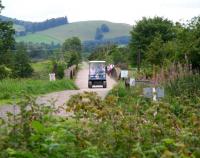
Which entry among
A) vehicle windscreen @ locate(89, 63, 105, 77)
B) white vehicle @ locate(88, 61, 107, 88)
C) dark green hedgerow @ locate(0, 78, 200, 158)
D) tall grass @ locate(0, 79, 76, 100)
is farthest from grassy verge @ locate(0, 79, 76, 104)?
dark green hedgerow @ locate(0, 78, 200, 158)

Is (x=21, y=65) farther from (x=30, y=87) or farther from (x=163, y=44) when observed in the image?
(x=30, y=87)

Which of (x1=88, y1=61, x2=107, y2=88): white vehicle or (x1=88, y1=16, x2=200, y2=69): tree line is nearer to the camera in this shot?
(x1=88, y1=16, x2=200, y2=69): tree line

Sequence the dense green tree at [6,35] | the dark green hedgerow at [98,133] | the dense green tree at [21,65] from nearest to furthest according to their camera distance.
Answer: the dark green hedgerow at [98,133] < the dense green tree at [6,35] < the dense green tree at [21,65]

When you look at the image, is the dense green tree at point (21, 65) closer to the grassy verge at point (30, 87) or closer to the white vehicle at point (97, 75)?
the white vehicle at point (97, 75)

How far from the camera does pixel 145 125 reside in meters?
6.37

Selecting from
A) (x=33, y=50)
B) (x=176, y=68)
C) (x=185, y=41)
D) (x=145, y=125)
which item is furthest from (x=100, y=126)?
(x=33, y=50)

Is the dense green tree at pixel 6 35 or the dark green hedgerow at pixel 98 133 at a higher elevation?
the dense green tree at pixel 6 35

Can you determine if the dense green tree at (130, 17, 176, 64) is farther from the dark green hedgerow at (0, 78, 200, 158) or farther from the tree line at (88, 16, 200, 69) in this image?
the dark green hedgerow at (0, 78, 200, 158)

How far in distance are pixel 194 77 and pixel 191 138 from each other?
43.8ft

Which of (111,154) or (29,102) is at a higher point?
(29,102)

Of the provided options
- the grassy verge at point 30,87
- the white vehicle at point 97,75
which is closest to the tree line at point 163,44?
the white vehicle at point 97,75

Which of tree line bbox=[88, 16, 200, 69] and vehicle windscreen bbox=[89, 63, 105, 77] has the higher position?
tree line bbox=[88, 16, 200, 69]

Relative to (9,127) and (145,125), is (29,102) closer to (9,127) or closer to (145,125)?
(9,127)

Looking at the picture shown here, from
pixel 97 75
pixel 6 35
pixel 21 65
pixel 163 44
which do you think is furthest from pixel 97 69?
pixel 21 65
